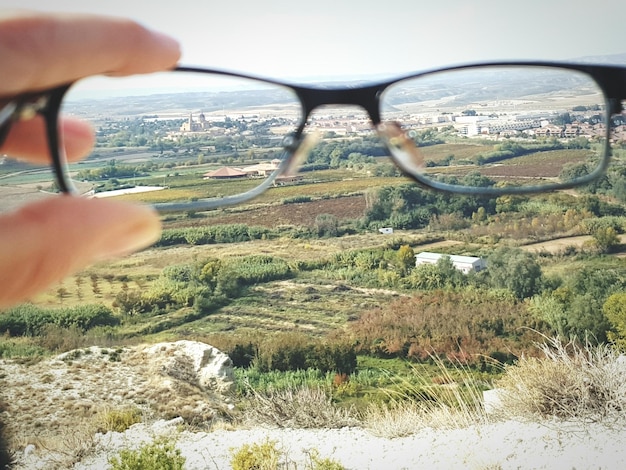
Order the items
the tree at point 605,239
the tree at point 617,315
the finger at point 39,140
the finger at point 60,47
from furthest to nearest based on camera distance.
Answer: the tree at point 605,239 < the tree at point 617,315 < the finger at point 39,140 < the finger at point 60,47

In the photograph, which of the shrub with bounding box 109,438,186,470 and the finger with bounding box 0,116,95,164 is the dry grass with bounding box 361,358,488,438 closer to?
the shrub with bounding box 109,438,186,470

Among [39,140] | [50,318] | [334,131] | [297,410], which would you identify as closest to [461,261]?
[297,410]

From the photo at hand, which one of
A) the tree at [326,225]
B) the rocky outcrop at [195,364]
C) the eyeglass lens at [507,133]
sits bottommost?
the rocky outcrop at [195,364]

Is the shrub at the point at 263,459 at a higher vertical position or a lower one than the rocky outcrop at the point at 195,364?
lower

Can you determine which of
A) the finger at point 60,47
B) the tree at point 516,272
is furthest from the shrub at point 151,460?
the finger at point 60,47

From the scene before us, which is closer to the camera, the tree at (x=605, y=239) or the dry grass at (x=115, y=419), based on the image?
the dry grass at (x=115, y=419)

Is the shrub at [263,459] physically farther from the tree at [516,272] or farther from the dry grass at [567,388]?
the tree at [516,272]

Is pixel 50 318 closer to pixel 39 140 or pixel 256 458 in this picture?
pixel 256 458

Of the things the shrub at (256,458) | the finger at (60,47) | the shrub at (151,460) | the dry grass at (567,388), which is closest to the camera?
the finger at (60,47)
